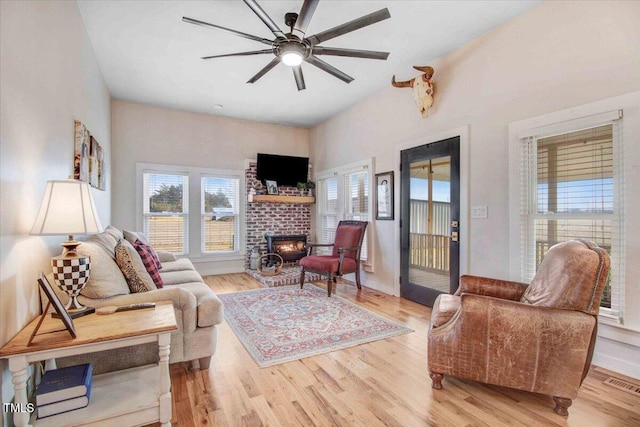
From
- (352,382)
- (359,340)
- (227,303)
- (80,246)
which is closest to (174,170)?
(227,303)

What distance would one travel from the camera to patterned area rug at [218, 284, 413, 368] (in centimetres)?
264

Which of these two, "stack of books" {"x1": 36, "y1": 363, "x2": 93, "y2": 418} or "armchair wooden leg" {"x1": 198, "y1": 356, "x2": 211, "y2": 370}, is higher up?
"stack of books" {"x1": 36, "y1": 363, "x2": 93, "y2": 418}

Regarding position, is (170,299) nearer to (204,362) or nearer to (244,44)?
(204,362)

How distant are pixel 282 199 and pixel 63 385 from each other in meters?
4.75

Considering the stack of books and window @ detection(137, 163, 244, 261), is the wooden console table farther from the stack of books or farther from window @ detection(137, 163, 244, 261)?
window @ detection(137, 163, 244, 261)

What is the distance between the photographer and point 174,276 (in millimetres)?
3217

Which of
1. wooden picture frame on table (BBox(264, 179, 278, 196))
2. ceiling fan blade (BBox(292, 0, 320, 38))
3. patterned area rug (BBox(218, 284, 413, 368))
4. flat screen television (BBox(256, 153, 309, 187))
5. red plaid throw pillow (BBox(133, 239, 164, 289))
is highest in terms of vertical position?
ceiling fan blade (BBox(292, 0, 320, 38))

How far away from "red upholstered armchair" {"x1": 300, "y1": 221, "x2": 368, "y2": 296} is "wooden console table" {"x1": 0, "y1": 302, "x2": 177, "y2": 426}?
261cm

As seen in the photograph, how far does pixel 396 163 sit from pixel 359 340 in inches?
97.3

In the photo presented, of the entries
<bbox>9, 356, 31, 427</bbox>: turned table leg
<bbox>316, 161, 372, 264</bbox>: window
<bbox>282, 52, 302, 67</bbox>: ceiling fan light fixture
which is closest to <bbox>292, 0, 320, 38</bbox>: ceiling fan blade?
<bbox>282, 52, 302, 67</bbox>: ceiling fan light fixture

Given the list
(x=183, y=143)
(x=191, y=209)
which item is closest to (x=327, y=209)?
(x=191, y=209)

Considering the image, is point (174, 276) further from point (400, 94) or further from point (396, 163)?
point (400, 94)

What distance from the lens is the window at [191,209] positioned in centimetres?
528

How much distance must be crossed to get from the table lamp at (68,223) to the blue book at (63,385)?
33 cm
